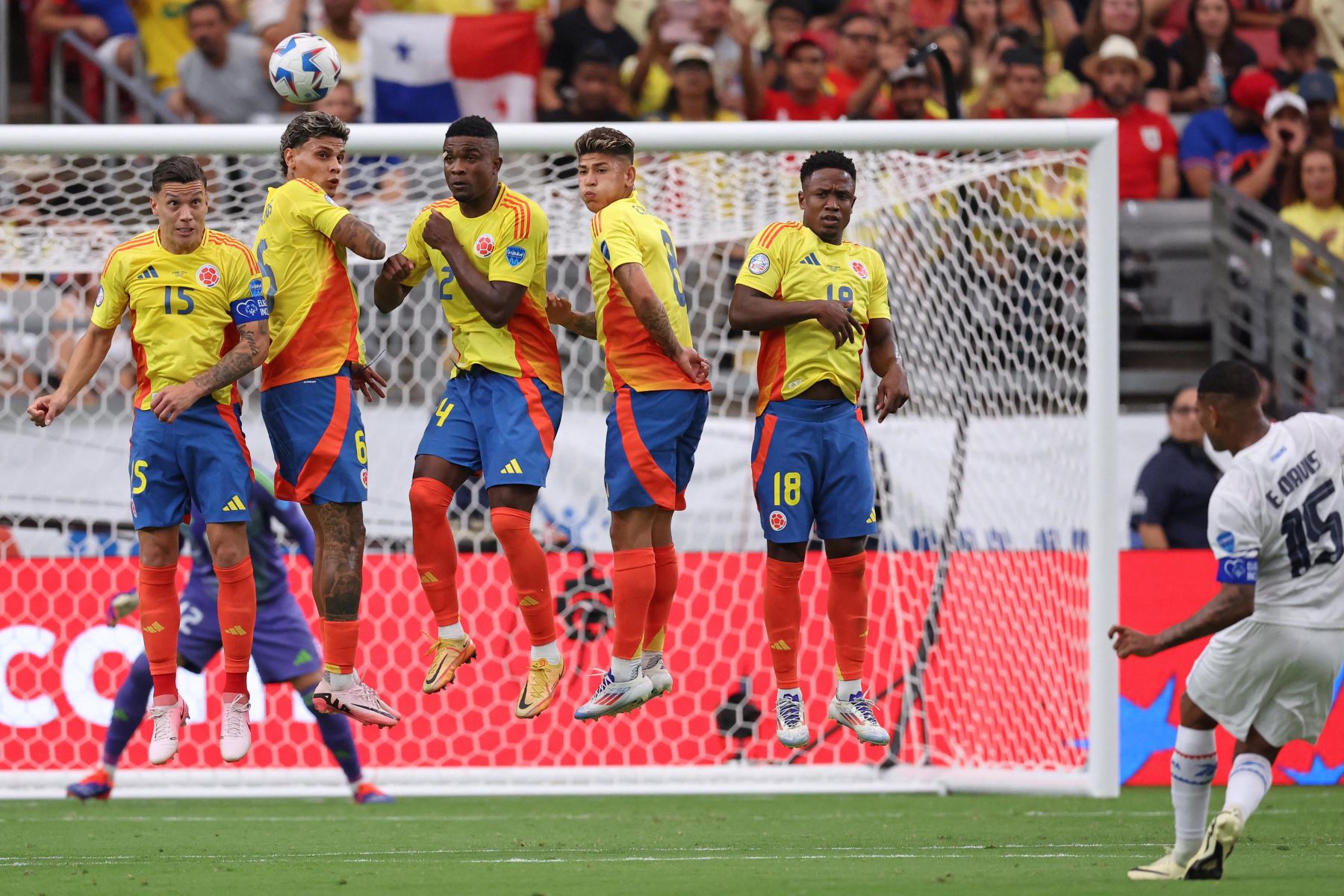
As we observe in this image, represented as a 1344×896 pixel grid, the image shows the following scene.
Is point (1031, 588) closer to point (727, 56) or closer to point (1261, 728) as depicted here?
point (1261, 728)

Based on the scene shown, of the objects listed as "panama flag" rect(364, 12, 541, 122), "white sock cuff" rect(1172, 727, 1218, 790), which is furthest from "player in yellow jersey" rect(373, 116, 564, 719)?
"panama flag" rect(364, 12, 541, 122)

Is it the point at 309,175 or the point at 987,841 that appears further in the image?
the point at 987,841

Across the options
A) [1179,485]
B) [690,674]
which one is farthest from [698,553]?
[1179,485]

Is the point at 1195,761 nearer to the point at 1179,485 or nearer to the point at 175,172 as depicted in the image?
the point at 1179,485

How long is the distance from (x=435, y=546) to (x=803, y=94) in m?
7.27

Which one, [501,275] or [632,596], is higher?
[501,275]

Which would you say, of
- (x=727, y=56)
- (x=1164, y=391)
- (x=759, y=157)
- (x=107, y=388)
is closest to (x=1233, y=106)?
(x=1164, y=391)

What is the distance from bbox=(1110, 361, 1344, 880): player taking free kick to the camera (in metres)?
6.80

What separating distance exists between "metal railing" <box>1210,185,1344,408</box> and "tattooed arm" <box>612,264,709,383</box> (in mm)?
6401

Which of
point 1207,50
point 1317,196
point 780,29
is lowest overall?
point 1317,196

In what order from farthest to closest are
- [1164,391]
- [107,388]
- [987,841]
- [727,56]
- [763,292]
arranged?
[727,56] → [1164,391] → [107,388] → [987,841] → [763,292]

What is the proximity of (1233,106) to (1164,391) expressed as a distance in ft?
10.3

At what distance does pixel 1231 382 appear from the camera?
690cm

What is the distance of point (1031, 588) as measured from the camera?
34.3 feet
